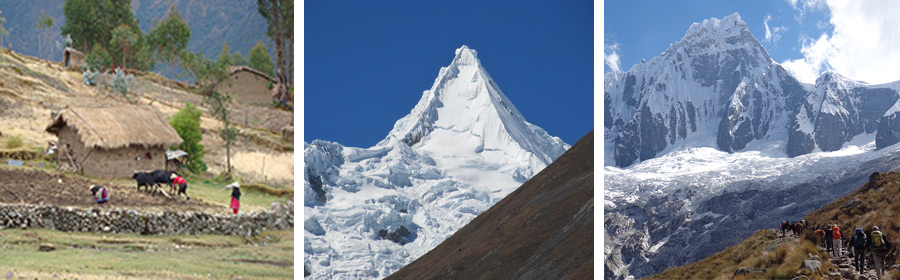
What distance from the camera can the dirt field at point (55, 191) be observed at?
696 cm

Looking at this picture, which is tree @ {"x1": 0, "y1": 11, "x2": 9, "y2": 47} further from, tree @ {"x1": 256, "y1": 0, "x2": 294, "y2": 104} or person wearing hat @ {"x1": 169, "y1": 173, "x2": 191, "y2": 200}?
tree @ {"x1": 256, "y1": 0, "x2": 294, "y2": 104}

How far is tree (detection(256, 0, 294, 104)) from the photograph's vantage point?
8102mm

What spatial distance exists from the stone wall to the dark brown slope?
163 centimetres

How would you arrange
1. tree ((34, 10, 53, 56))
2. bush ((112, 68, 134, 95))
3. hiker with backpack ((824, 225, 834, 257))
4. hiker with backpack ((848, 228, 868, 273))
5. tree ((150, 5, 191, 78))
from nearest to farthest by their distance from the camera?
hiker with backpack ((848, 228, 868, 273)) < hiker with backpack ((824, 225, 834, 257)) < tree ((34, 10, 53, 56)) < bush ((112, 68, 134, 95)) < tree ((150, 5, 191, 78))

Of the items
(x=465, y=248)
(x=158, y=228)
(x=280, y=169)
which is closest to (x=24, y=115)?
(x=158, y=228)

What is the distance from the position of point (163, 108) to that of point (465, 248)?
11.1ft

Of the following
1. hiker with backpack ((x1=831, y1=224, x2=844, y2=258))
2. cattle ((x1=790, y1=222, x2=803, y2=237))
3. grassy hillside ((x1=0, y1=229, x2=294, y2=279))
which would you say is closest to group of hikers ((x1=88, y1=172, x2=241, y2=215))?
grassy hillside ((x1=0, y1=229, x2=294, y2=279))

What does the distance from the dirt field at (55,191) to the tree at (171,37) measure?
1.37 metres

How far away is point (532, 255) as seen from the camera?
7328 millimetres

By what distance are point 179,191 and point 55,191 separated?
3.51 feet

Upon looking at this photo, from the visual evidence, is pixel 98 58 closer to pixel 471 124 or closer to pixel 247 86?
pixel 247 86

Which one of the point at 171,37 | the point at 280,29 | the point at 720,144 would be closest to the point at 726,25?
the point at 720,144

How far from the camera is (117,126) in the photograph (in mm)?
7426

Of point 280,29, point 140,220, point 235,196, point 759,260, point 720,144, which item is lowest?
point 759,260
